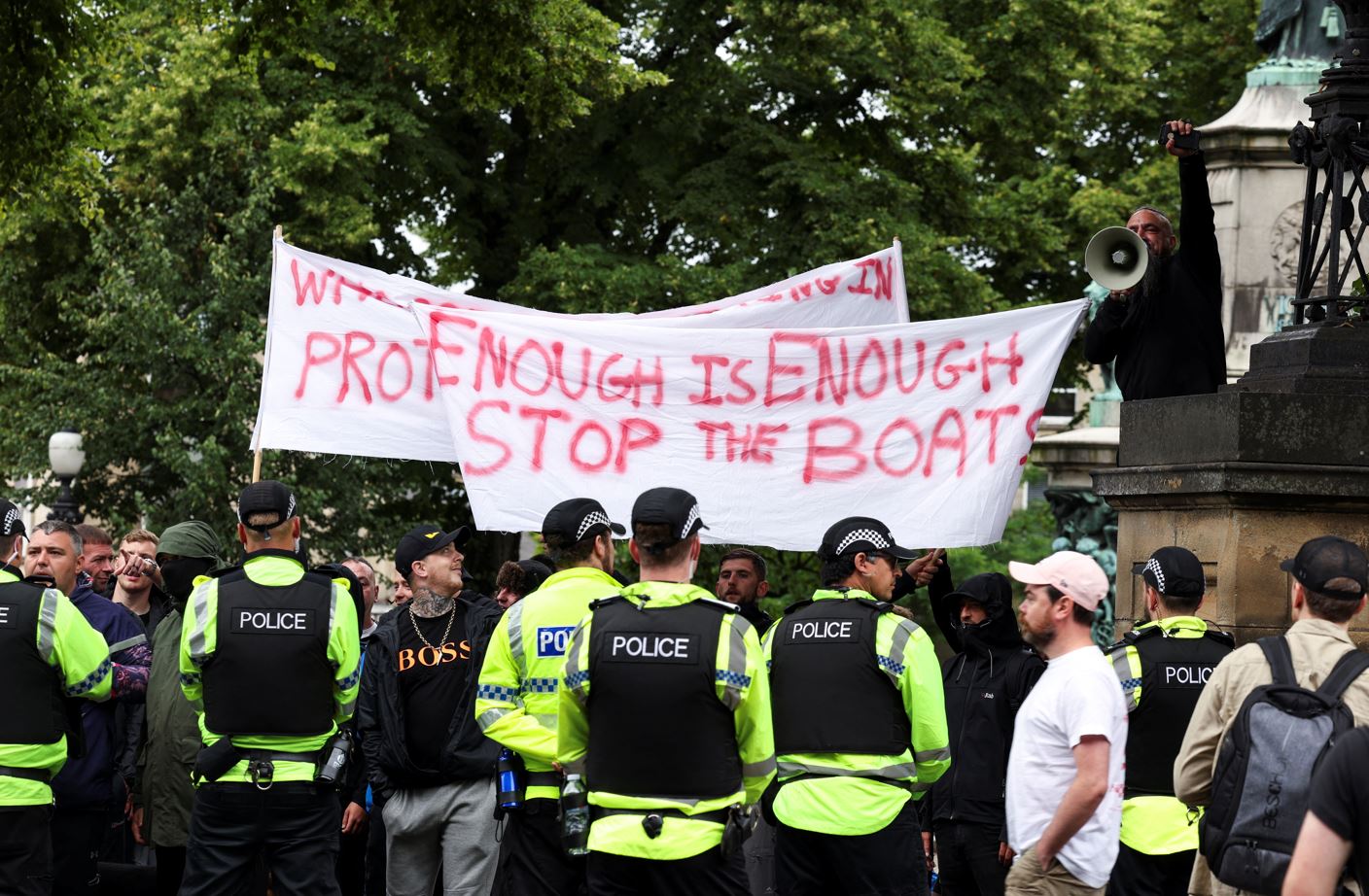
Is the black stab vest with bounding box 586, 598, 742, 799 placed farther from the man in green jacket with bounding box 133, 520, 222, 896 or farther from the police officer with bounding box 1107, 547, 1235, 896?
the man in green jacket with bounding box 133, 520, 222, 896

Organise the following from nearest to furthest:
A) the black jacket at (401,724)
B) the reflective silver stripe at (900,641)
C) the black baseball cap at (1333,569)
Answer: the black baseball cap at (1333,569)
the reflective silver stripe at (900,641)
the black jacket at (401,724)

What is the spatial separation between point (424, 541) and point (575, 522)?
1.81 m

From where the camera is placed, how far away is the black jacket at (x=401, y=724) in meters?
8.56

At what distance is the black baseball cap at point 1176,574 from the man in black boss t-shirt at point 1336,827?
309 centimetres

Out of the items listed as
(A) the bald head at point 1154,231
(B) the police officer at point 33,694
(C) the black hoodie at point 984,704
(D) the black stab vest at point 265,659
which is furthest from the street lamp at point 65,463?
(A) the bald head at point 1154,231

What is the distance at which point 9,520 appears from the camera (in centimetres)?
804

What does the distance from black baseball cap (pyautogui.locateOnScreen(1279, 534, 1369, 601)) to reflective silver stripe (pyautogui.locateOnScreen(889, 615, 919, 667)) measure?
1685 mm

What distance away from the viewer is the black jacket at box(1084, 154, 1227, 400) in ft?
29.5

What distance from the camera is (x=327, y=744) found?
25.6 ft

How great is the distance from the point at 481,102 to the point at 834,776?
10.1 metres

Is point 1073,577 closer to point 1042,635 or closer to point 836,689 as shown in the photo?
point 1042,635

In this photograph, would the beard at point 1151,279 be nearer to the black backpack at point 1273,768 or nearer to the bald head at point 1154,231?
the bald head at point 1154,231

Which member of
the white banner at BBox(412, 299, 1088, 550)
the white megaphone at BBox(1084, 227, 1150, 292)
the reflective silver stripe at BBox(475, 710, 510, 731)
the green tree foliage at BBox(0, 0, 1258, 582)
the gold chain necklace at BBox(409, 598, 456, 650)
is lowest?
the reflective silver stripe at BBox(475, 710, 510, 731)

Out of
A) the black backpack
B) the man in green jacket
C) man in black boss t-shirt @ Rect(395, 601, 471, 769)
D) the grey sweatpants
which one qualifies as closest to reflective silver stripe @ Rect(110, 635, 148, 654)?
the man in green jacket
